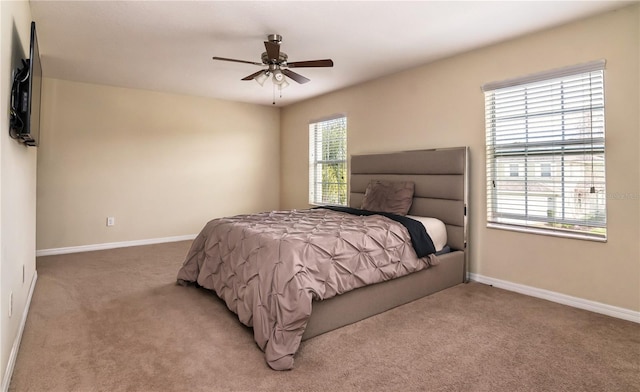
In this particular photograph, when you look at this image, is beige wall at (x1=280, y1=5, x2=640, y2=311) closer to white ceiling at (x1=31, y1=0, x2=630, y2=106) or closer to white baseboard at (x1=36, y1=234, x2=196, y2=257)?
white ceiling at (x1=31, y1=0, x2=630, y2=106)

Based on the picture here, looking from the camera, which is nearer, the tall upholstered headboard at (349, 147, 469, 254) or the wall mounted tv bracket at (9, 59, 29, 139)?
the wall mounted tv bracket at (9, 59, 29, 139)

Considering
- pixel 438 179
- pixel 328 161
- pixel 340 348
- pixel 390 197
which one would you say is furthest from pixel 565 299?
pixel 328 161

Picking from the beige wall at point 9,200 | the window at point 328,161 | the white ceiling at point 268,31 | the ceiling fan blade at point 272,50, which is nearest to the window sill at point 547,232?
the white ceiling at point 268,31

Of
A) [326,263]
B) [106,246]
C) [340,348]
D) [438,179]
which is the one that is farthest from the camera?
[106,246]

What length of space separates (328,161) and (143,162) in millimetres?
2891

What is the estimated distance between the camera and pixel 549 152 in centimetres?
309

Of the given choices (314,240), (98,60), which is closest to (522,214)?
(314,240)

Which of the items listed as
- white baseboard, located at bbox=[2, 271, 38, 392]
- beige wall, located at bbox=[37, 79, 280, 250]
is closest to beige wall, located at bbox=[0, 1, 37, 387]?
white baseboard, located at bbox=[2, 271, 38, 392]

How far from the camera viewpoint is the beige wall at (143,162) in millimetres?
4727

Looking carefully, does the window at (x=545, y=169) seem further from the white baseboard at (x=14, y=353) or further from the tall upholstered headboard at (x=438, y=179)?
the white baseboard at (x=14, y=353)

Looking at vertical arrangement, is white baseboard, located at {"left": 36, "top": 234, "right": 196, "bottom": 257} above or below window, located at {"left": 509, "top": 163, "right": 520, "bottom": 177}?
below

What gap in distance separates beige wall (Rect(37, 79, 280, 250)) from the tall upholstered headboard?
9.59ft

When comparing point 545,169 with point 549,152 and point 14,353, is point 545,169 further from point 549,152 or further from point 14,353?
point 14,353

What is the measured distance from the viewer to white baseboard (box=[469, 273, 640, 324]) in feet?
8.73
